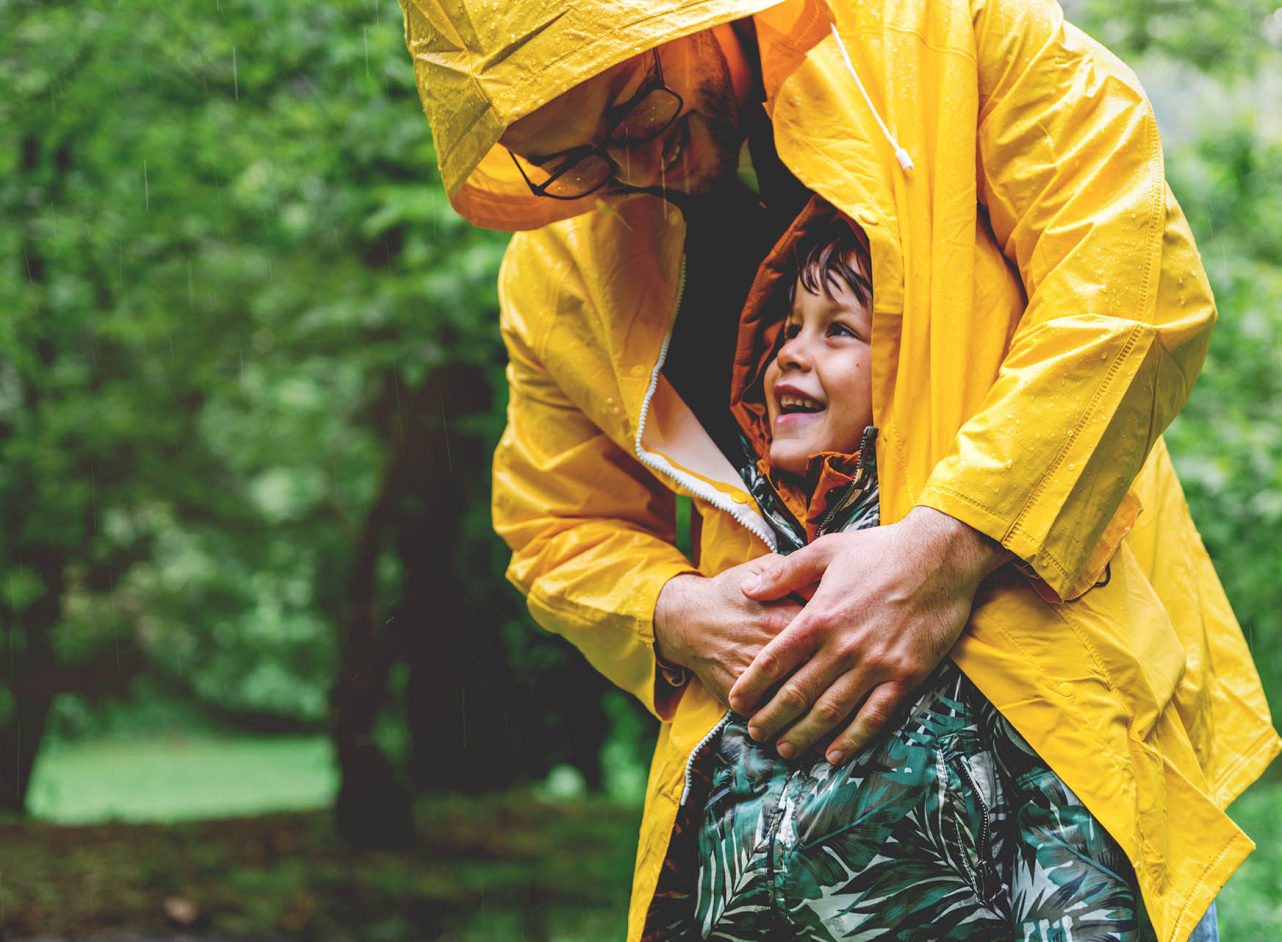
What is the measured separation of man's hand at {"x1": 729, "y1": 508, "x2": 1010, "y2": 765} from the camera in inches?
56.2

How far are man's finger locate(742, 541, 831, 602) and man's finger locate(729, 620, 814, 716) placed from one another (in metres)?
0.07

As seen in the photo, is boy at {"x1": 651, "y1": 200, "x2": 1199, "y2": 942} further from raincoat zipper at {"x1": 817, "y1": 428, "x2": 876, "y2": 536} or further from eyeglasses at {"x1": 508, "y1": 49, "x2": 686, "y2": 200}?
eyeglasses at {"x1": 508, "y1": 49, "x2": 686, "y2": 200}

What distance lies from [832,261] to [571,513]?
0.74 meters

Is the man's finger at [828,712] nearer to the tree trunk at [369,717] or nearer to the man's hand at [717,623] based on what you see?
the man's hand at [717,623]

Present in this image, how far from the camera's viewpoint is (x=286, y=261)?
264 inches

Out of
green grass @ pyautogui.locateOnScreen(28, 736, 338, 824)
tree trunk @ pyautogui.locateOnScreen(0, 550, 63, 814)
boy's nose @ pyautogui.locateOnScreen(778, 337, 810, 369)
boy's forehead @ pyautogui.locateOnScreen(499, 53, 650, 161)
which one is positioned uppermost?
boy's forehead @ pyautogui.locateOnScreen(499, 53, 650, 161)

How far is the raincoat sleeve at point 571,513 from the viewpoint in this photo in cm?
194

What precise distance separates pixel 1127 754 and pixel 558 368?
1158 millimetres

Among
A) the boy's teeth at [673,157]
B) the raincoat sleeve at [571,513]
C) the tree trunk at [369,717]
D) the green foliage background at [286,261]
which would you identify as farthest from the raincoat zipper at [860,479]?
the tree trunk at [369,717]

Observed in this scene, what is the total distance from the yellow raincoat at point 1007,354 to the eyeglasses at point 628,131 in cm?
16

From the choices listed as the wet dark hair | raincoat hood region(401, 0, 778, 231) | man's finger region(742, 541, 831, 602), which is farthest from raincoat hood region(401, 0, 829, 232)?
man's finger region(742, 541, 831, 602)

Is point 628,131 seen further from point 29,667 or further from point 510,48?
point 29,667

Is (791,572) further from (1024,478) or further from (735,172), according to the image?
(735,172)

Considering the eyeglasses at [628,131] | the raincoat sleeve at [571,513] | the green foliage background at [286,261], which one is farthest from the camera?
the green foliage background at [286,261]
